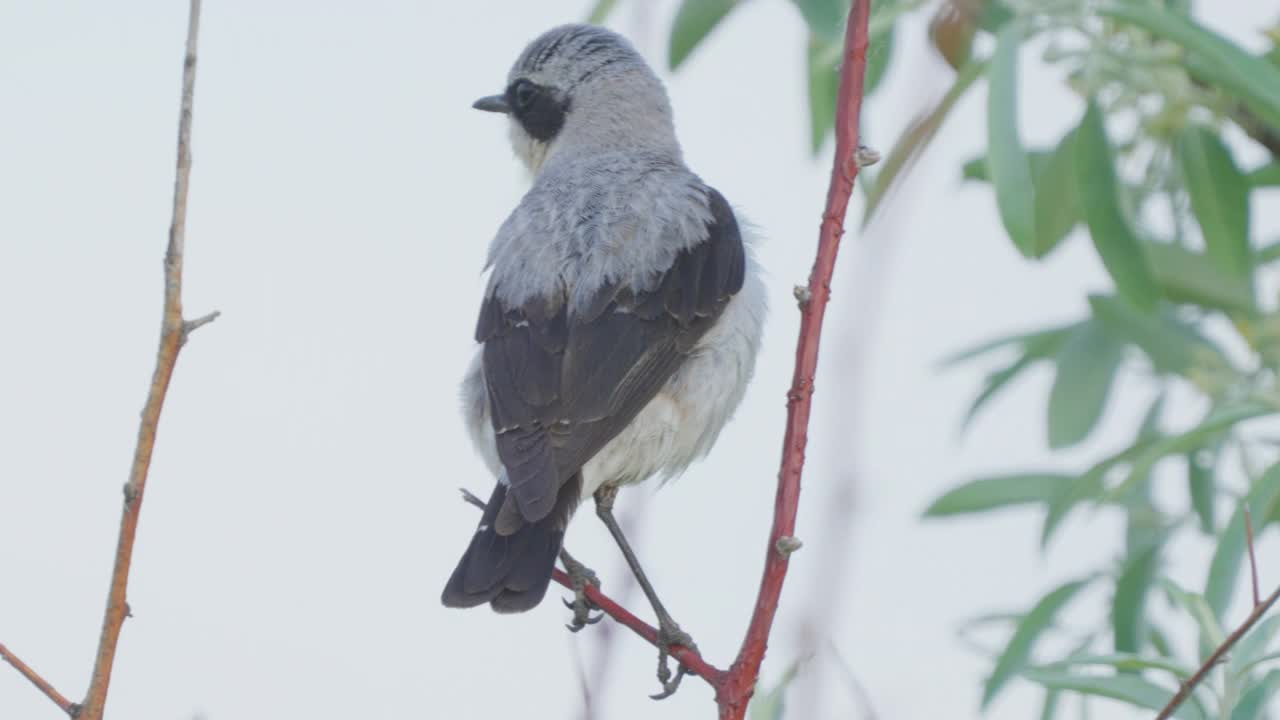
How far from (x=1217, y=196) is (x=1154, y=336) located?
1.24 ft

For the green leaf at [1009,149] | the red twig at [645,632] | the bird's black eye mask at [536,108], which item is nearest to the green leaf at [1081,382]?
the green leaf at [1009,149]

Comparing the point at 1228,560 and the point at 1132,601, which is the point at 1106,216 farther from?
the point at 1132,601

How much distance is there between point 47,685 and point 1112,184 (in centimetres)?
195

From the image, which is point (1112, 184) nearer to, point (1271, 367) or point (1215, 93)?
point (1215, 93)

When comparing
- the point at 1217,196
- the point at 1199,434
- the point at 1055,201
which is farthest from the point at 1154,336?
the point at 1199,434

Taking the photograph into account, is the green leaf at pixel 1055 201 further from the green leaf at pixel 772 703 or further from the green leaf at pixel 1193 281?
the green leaf at pixel 772 703

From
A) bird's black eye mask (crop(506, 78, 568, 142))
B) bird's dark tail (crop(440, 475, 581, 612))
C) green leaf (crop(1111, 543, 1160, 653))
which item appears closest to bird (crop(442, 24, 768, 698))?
bird's dark tail (crop(440, 475, 581, 612))

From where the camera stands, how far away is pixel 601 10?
10.8 feet

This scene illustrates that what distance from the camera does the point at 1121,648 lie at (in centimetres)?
303

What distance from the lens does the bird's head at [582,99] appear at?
12.4ft

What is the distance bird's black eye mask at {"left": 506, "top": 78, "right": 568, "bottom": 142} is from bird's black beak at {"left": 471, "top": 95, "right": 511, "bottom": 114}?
0.04 feet

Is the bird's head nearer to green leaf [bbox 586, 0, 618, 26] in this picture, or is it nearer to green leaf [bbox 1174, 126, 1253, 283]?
green leaf [bbox 586, 0, 618, 26]

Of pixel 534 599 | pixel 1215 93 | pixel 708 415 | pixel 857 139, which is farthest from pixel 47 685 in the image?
pixel 1215 93

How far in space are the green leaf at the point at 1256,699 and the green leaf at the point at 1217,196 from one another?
3.38ft
